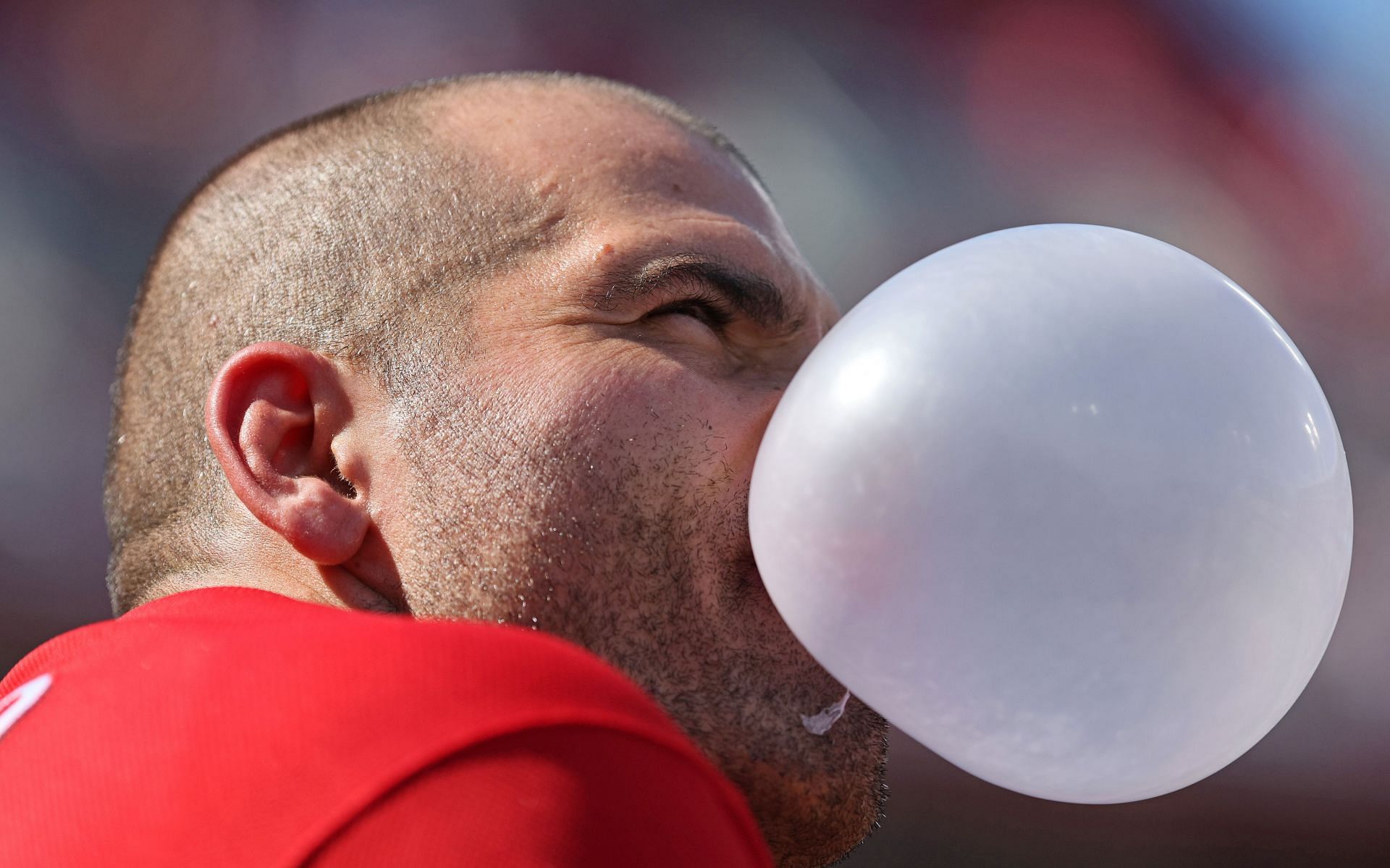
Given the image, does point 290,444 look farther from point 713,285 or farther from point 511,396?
point 713,285

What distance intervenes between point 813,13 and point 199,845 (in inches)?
136

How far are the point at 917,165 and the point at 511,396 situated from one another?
273 cm

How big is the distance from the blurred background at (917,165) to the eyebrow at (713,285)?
2.16 m

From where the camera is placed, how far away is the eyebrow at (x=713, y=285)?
138 cm

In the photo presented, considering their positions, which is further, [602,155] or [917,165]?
[917,165]

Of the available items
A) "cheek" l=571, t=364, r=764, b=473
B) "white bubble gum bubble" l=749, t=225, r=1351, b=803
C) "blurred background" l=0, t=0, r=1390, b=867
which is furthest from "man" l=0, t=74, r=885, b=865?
"blurred background" l=0, t=0, r=1390, b=867

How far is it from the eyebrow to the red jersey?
0.60 meters

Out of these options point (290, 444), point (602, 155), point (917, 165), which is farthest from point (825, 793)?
point (917, 165)

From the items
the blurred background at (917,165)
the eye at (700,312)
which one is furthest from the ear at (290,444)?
the blurred background at (917,165)

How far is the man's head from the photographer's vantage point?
1.24 metres

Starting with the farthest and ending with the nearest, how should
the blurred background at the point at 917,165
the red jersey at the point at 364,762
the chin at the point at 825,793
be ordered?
the blurred background at the point at 917,165 < the chin at the point at 825,793 < the red jersey at the point at 364,762

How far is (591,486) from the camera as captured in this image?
1.25 meters

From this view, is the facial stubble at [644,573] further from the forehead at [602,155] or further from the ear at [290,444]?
the forehead at [602,155]

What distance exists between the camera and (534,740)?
785mm
